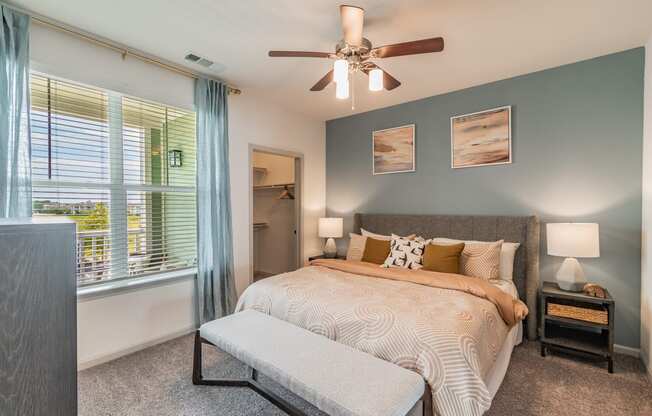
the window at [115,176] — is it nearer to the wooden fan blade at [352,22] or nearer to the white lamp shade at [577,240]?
the wooden fan blade at [352,22]

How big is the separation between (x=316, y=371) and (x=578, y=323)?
236cm

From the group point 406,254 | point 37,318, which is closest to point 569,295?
point 406,254

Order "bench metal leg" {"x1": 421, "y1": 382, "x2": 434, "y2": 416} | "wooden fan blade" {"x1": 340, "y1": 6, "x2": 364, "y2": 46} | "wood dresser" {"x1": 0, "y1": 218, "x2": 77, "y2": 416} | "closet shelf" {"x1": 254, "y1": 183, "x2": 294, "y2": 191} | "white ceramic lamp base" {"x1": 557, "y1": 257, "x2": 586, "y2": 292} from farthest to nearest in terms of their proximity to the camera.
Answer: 1. "closet shelf" {"x1": 254, "y1": 183, "x2": 294, "y2": 191}
2. "white ceramic lamp base" {"x1": 557, "y1": 257, "x2": 586, "y2": 292}
3. "wooden fan blade" {"x1": 340, "y1": 6, "x2": 364, "y2": 46}
4. "bench metal leg" {"x1": 421, "y1": 382, "x2": 434, "y2": 416}
5. "wood dresser" {"x1": 0, "y1": 218, "x2": 77, "y2": 416}

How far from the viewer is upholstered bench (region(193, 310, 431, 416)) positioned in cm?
133

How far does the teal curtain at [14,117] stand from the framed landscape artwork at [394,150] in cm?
359

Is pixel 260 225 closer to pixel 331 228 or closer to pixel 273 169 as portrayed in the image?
pixel 273 169

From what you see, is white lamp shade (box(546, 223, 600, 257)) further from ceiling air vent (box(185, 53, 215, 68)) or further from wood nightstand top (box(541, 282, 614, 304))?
ceiling air vent (box(185, 53, 215, 68))

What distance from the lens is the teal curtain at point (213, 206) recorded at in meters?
3.13

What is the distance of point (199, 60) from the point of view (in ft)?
9.30

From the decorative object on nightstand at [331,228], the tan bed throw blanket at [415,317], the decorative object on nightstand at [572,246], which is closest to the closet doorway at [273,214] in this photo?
the decorative object on nightstand at [331,228]

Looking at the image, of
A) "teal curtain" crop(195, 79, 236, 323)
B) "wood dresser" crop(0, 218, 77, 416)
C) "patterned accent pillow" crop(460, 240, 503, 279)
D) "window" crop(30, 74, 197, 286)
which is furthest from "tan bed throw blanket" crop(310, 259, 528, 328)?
"wood dresser" crop(0, 218, 77, 416)

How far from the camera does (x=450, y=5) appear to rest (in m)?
2.04

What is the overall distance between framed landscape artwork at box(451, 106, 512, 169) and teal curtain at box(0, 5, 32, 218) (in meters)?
3.96

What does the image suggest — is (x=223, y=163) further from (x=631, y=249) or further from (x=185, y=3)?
(x=631, y=249)
